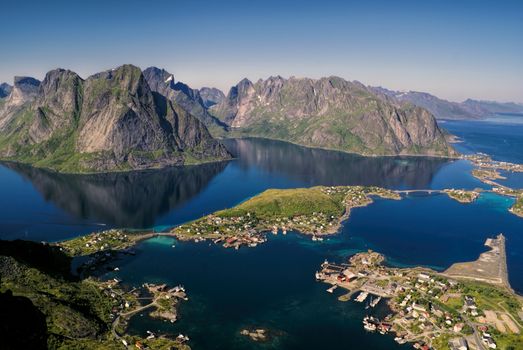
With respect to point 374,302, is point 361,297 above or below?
above

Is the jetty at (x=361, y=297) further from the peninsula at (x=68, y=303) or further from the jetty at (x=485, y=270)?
the peninsula at (x=68, y=303)

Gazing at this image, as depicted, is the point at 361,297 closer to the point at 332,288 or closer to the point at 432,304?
the point at 332,288

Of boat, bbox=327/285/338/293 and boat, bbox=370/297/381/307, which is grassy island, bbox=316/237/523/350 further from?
boat, bbox=370/297/381/307

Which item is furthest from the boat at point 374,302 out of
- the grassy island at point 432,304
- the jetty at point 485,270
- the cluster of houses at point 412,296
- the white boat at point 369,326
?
the jetty at point 485,270

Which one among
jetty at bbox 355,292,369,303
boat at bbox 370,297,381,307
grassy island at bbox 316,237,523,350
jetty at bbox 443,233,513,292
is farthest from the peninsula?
jetty at bbox 443,233,513,292

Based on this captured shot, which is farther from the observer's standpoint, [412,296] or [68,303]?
[412,296]

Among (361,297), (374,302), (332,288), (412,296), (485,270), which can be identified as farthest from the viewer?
(485,270)

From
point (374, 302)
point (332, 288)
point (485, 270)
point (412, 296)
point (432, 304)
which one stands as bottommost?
point (432, 304)

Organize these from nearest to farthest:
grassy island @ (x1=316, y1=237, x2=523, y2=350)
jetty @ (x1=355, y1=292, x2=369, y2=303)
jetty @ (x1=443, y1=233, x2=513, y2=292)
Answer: grassy island @ (x1=316, y1=237, x2=523, y2=350) → jetty @ (x1=355, y1=292, x2=369, y2=303) → jetty @ (x1=443, y1=233, x2=513, y2=292)

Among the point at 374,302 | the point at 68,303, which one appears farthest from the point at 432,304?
the point at 68,303
